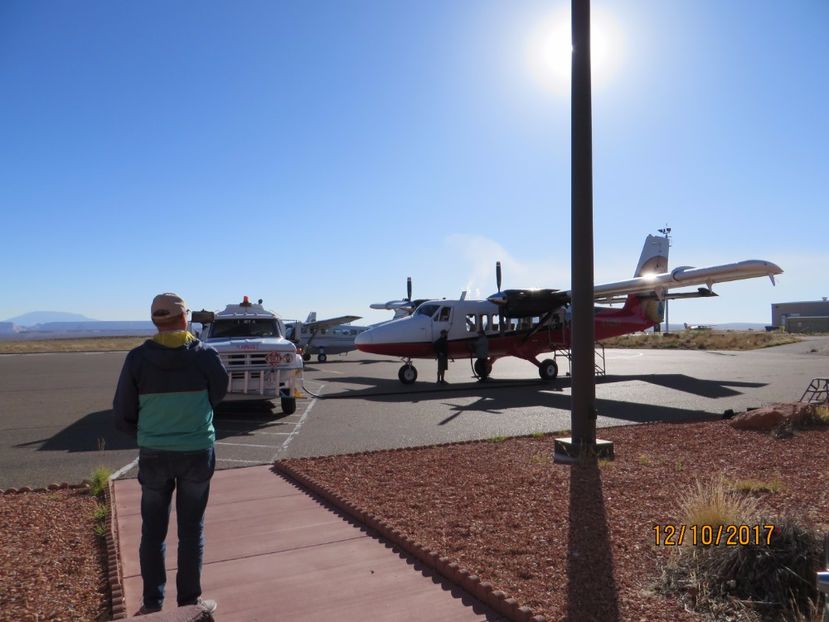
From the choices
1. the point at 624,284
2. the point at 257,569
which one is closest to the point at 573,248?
the point at 257,569

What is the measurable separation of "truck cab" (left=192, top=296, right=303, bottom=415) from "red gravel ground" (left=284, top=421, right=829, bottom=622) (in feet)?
14.3

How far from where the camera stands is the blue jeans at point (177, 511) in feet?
11.2

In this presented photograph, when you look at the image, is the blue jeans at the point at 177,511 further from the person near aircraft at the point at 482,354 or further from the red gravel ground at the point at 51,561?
the person near aircraft at the point at 482,354

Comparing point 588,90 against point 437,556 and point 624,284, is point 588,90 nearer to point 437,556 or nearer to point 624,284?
point 437,556

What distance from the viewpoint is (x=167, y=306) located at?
346 centimetres

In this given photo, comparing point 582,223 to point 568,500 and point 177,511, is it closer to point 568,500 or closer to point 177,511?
point 568,500

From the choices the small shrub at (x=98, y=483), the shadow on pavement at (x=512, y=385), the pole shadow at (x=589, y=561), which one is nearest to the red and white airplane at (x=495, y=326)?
the shadow on pavement at (x=512, y=385)

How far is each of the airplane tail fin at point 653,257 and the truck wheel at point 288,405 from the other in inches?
779

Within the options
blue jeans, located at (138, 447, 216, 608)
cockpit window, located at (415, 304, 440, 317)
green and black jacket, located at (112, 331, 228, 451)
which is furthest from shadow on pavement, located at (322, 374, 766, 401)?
green and black jacket, located at (112, 331, 228, 451)

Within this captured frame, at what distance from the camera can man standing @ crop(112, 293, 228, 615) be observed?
3.41 metres

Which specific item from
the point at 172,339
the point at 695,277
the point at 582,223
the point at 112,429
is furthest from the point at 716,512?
the point at 695,277

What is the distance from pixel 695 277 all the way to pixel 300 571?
49.7 ft
